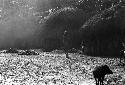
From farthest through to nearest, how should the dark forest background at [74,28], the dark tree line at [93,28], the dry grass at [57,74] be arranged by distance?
the dark forest background at [74,28], the dark tree line at [93,28], the dry grass at [57,74]

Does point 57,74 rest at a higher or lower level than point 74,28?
lower

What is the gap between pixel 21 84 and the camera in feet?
93.9

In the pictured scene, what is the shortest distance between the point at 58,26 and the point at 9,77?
34.4 meters

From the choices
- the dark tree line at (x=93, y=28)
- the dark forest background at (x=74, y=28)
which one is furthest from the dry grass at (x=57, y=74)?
the dark forest background at (x=74, y=28)

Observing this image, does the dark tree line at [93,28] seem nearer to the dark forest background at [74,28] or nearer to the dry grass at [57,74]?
the dark forest background at [74,28]

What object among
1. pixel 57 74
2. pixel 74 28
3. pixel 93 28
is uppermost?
pixel 93 28

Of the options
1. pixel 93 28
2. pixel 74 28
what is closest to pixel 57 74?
pixel 93 28

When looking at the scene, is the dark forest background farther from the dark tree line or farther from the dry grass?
the dry grass

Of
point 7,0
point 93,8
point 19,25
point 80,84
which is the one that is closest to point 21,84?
point 80,84

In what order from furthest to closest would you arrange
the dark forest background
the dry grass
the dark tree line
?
the dark forest background < the dark tree line < the dry grass

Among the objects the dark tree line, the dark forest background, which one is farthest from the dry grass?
the dark forest background

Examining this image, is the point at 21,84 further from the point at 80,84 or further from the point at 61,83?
the point at 80,84

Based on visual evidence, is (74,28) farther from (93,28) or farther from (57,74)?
(57,74)

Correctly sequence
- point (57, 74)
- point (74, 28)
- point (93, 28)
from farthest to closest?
point (74, 28)
point (93, 28)
point (57, 74)
